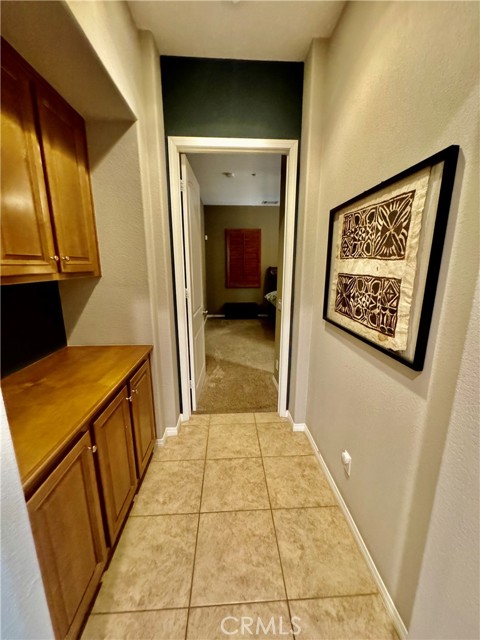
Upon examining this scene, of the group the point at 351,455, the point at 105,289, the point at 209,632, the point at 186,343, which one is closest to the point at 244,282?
the point at 186,343

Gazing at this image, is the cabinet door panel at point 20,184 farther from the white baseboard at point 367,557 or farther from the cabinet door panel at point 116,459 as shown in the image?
the white baseboard at point 367,557

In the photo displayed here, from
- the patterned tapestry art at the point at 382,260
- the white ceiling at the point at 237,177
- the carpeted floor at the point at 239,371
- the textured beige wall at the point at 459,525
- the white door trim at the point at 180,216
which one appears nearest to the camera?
the textured beige wall at the point at 459,525

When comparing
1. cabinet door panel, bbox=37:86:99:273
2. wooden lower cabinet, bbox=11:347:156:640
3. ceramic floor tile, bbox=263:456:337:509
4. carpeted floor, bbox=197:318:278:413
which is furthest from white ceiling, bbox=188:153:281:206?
ceramic floor tile, bbox=263:456:337:509

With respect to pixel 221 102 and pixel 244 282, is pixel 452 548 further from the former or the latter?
pixel 244 282

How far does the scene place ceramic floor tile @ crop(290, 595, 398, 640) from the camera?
1002 mm

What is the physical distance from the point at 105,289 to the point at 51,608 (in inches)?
59.9

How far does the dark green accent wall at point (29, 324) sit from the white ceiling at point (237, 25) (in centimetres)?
172

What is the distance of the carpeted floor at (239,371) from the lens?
2.63m

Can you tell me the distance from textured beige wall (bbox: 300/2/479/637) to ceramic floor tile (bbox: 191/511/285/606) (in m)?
0.49

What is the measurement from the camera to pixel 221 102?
1854 mm

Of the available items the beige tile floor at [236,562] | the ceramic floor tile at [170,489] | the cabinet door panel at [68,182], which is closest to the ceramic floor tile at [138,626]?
the beige tile floor at [236,562]

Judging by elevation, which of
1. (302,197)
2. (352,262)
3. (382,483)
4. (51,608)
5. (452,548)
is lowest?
(51,608)

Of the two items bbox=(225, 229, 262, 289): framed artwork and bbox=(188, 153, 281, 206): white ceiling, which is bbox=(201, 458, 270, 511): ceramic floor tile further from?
bbox=(225, 229, 262, 289): framed artwork

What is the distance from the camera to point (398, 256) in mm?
977
